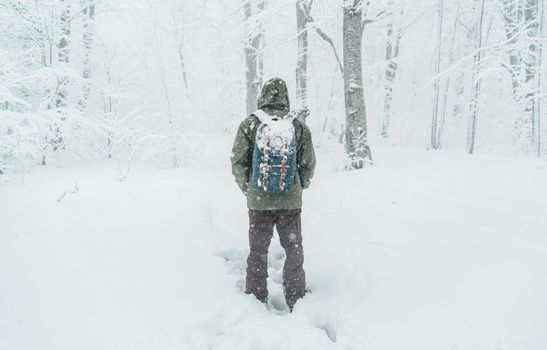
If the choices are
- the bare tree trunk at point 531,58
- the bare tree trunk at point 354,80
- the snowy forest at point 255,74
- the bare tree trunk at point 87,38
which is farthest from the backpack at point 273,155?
the bare tree trunk at point 87,38

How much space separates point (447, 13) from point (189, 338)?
1695 centimetres

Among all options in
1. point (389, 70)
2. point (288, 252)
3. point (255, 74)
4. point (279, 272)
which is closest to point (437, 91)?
point (255, 74)

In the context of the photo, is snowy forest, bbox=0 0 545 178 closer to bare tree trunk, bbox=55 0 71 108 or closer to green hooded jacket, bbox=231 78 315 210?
bare tree trunk, bbox=55 0 71 108

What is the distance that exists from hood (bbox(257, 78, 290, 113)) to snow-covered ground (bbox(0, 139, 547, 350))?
1774 mm

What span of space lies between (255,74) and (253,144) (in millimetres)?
12648

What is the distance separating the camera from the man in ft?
11.3

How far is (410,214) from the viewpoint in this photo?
17.2ft

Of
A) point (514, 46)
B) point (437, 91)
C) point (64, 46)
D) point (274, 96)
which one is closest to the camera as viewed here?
point (274, 96)

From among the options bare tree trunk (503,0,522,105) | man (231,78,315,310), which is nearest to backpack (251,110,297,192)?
man (231,78,315,310)

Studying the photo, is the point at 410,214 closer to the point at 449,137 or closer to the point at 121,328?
the point at 121,328

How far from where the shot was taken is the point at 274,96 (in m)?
3.52

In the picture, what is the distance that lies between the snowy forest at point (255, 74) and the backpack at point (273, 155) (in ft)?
2.73

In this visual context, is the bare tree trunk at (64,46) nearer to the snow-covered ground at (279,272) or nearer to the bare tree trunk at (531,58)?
the snow-covered ground at (279,272)

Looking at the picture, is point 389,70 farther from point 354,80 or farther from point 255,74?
point 354,80
